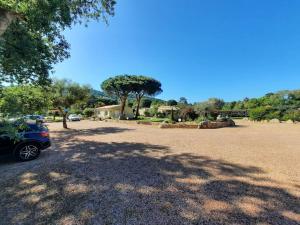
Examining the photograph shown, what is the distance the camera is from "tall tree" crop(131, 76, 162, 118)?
34594mm

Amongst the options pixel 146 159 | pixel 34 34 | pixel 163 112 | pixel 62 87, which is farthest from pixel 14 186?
pixel 163 112

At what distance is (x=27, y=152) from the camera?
6.52m

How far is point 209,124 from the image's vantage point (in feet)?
57.6

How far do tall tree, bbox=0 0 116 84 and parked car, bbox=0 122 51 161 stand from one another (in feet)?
7.10

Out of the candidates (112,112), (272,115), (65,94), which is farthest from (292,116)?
(112,112)

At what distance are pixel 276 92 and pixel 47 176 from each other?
164ft

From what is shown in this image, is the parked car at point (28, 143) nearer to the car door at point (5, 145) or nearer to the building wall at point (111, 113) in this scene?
the car door at point (5, 145)

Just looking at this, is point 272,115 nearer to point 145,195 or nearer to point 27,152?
point 145,195

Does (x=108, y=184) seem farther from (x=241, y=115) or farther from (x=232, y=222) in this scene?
(x=241, y=115)

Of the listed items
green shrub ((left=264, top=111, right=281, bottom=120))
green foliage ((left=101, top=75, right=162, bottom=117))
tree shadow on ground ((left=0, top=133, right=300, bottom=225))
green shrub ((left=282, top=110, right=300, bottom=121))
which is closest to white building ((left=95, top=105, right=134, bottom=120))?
green foliage ((left=101, top=75, right=162, bottom=117))

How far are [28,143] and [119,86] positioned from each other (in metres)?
29.1

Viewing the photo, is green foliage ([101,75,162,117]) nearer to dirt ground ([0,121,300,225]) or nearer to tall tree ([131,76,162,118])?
tall tree ([131,76,162,118])

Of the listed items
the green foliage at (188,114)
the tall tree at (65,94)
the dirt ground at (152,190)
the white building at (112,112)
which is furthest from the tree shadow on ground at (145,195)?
the white building at (112,112)

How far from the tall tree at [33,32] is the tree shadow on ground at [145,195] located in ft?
12.4
